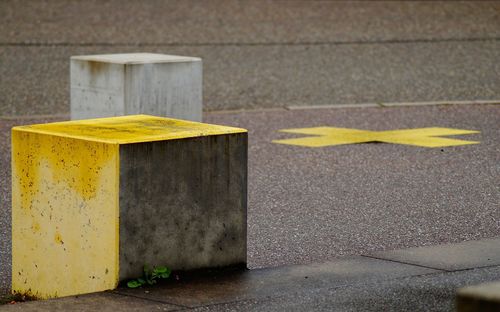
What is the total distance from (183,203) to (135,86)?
4.49m

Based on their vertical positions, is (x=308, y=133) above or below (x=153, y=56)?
below

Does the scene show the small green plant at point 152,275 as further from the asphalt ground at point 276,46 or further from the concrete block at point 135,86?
the asphalt ground at point 276,46

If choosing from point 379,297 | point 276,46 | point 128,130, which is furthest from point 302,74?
point 379,297

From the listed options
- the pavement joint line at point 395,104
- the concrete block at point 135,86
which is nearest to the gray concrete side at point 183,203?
the concrete block at point 135,86

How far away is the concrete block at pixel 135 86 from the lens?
32.2 feet

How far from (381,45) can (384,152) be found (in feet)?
25.5

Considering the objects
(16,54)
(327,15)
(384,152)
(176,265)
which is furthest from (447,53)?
(176,265)

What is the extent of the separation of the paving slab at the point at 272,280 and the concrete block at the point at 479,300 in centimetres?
231

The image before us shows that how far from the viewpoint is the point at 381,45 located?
57.4 feet

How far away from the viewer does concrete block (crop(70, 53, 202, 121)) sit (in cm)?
983

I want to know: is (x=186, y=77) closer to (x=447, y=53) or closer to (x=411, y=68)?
(x=411, y=68)

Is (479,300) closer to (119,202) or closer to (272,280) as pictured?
(119,202)

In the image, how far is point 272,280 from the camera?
5535 millimetres

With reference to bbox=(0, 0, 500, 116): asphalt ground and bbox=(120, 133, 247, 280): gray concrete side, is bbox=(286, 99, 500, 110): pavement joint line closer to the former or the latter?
bbox=(0, 0, 500, 116): asphalt ground
